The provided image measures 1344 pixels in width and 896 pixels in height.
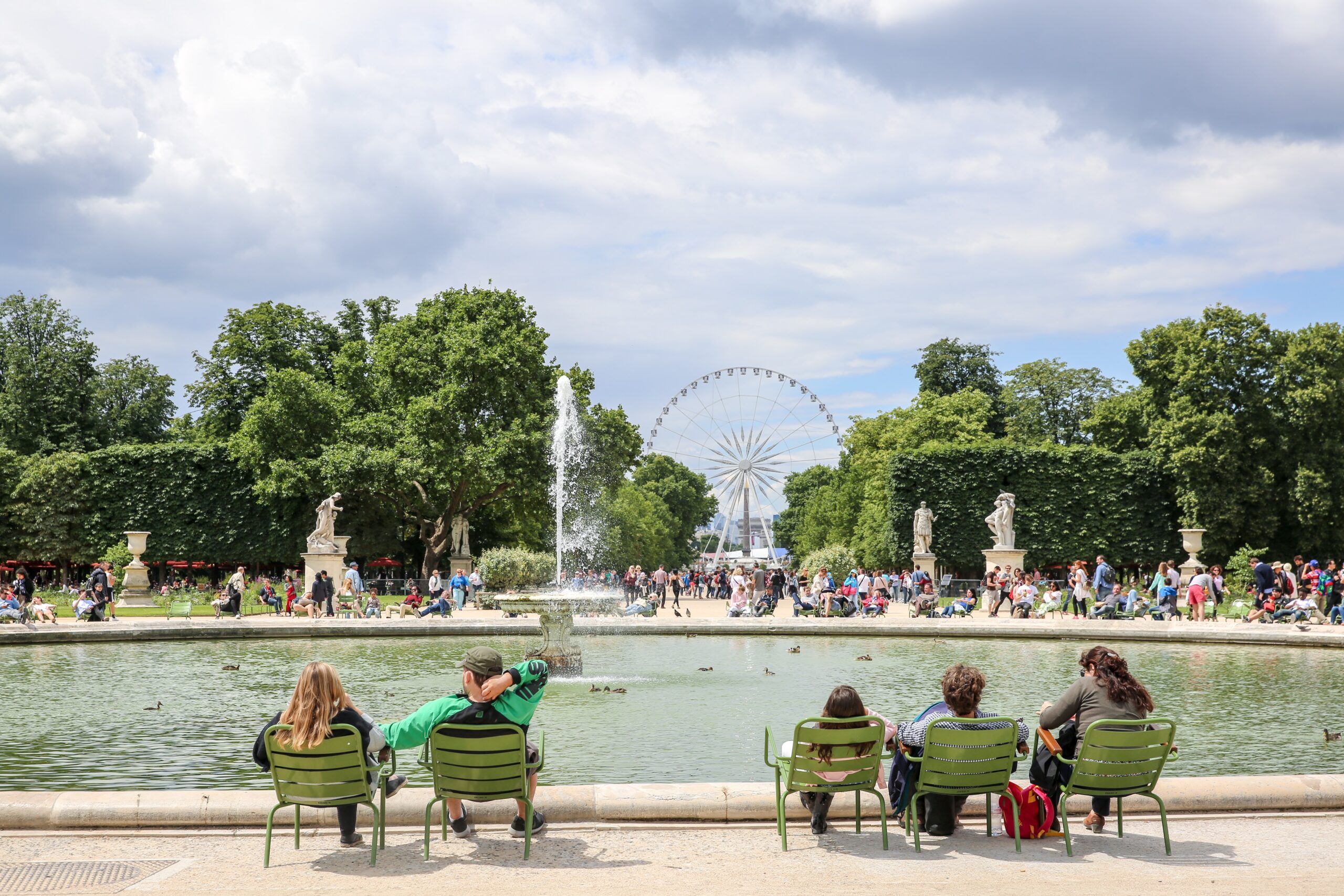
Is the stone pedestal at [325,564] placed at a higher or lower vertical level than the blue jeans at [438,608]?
higher

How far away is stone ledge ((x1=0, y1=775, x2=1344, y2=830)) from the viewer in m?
5.92

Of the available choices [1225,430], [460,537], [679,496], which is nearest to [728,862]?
[460,537]

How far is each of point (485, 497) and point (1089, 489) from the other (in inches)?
750

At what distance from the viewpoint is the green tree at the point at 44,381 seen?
45.5 meters

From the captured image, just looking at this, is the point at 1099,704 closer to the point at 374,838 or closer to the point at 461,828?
the point at 461,828

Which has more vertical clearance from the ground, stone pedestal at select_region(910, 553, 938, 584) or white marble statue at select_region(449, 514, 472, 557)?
white marble statue at select_region(449, 514, 472, 557)

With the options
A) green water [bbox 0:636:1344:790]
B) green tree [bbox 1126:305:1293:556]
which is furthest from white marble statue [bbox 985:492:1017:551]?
green water [bbox 0:636:1344:790]

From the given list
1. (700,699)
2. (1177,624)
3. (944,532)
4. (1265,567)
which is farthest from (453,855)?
(944,532)

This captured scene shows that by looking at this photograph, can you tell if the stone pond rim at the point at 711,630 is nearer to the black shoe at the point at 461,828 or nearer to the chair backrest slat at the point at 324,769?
the black shoe at the point at 461,828

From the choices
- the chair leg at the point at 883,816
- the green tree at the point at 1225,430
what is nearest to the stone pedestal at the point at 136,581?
the chair leg at the point at 883,816

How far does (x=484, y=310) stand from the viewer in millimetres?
36781

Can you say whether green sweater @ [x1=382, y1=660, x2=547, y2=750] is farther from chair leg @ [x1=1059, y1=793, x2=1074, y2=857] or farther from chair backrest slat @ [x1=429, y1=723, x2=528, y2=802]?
chair leg @ [x1=1059, y1=793, x2=1074, y2=857]

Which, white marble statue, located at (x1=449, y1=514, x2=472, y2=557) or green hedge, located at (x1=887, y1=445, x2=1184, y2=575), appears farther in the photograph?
green hedge, located at (x1=887, y1=445, x2=1184, y2=575)

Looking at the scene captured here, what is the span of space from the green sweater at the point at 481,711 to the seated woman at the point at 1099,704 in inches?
99.2
